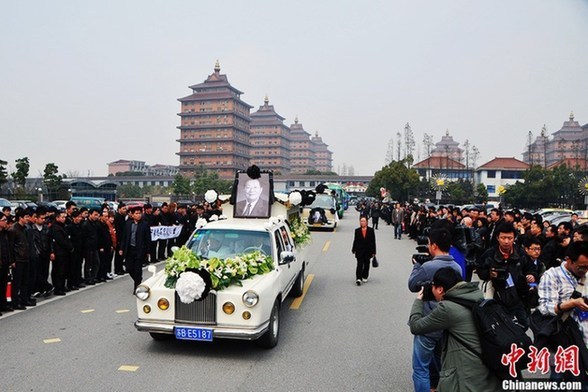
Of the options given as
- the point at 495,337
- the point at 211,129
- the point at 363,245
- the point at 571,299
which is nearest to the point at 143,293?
the point at 495,337

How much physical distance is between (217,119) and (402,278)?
9940cm

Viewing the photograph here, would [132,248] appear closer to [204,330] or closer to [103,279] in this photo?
[103,279]

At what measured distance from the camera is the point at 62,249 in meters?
9.41

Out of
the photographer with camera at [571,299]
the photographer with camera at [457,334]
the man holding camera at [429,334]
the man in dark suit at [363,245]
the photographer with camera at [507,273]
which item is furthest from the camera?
the man in dark suit at [363,245]

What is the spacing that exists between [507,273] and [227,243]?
421 centimetres

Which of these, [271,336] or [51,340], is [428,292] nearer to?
[271,336]

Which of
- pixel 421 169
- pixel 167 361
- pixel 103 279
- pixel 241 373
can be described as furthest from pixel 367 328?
pixel 421 169

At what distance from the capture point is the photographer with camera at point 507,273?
4805 mm

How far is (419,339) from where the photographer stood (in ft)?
14.9

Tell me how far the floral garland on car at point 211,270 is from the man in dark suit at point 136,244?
315cm

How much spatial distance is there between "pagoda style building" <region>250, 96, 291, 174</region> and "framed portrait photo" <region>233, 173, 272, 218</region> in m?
120

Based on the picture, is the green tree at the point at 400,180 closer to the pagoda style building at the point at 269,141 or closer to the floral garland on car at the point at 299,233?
the floral garland on car at the point at 299,233

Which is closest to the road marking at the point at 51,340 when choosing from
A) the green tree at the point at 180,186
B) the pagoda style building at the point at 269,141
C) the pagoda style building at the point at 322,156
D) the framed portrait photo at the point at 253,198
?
the framed portrait photo at the point at 253,198

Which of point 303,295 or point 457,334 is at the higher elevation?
point 457,334
